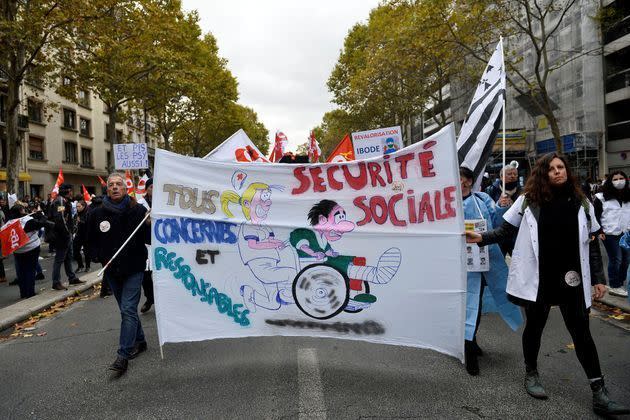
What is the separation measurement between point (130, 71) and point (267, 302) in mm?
22925

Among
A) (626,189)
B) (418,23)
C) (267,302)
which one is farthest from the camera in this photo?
(418,23)

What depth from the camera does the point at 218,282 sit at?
13.6 ft

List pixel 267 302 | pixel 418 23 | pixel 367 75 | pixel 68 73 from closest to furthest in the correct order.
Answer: pixel 267 302
pixel 418 23
pixel 68 73
pixel 367 75

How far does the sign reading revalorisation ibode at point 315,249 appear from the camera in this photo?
3.76 m

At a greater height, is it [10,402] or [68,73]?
[68,73]

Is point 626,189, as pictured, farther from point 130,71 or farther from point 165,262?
point 130,71

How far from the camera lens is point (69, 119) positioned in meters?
38.3

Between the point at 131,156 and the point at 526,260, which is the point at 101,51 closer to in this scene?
the point at 131,156

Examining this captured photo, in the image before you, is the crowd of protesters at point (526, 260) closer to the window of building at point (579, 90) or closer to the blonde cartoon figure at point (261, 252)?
the blonde cartoon figure at point (261, 252)

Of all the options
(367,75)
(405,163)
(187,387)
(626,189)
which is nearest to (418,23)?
(367,75)

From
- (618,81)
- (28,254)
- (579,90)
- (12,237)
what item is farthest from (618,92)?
(12,237)

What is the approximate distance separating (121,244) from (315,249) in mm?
1964

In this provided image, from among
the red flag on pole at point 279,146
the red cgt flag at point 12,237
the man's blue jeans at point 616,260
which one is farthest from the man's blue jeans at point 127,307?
the man's blue jeans at point 616,260

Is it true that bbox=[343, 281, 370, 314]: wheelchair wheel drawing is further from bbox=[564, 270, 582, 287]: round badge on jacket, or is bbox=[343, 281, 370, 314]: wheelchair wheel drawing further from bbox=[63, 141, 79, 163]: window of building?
bbox=[63, 141, 79, 163]: window of building
